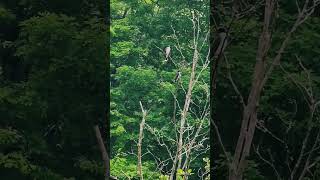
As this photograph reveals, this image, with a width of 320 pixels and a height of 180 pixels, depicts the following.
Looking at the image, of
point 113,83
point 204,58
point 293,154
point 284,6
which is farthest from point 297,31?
point 113,83

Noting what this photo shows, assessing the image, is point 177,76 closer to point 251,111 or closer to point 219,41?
point 219,41

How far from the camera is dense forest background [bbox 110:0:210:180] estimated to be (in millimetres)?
5117

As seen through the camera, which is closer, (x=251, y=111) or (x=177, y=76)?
(x=251, y=111)

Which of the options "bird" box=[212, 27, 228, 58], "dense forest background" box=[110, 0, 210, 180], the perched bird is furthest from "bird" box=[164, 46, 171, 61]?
"bird" box=[212, 27, 228, 58]

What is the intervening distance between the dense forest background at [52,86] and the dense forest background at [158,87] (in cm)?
106

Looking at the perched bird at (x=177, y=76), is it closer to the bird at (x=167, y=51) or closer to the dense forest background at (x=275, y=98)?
the bird at (x=167, y=51)

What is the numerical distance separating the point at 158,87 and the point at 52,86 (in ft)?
6.23

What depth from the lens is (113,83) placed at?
6.04m

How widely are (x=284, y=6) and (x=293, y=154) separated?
1.08m

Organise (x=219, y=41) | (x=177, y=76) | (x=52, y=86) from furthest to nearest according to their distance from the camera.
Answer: (x=177, y=76) → (x=219, y=41) → (x=52, y=86)

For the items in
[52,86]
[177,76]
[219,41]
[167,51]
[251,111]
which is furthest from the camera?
[167,51]

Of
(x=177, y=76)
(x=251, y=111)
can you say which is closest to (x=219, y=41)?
(x=251, y=111)

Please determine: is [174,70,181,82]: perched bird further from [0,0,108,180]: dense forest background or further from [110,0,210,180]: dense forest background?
[0,0,108,180]: dense forest background

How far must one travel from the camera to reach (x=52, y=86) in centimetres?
392
